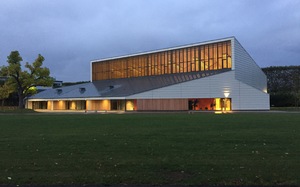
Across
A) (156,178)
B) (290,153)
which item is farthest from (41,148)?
(290,153)

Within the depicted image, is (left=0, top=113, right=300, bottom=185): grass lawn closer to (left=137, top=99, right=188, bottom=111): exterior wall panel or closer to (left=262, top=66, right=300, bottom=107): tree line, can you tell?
(left=137, top=99, right=188, bottom=111): exterior wall panel

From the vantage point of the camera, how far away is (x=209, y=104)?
6200 centimetres

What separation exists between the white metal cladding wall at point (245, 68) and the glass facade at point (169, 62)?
4.75ft

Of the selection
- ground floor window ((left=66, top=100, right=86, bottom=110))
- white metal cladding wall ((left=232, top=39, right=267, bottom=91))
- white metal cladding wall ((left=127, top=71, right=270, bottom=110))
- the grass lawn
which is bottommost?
the grass lawn

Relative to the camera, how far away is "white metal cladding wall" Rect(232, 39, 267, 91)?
62.5 meters

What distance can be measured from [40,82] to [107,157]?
62.2 metres

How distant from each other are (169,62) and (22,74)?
30.4m

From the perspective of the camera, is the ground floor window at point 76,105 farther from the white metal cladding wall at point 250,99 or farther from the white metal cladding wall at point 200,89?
the white metal cladding wall at point 250,99

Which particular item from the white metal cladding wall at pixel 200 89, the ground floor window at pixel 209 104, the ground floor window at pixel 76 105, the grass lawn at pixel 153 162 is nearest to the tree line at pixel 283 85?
the ground floor window at pixel 209 104

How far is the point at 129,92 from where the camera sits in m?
62.9

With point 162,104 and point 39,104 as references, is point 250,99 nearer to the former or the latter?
point 162,104

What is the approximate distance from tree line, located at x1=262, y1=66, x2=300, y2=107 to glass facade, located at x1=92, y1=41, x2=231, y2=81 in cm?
1490

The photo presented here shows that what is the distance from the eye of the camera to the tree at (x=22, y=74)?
66062 mm

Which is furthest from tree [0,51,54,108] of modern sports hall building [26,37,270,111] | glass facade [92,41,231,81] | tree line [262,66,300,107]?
tree line [262,66,300,107]
